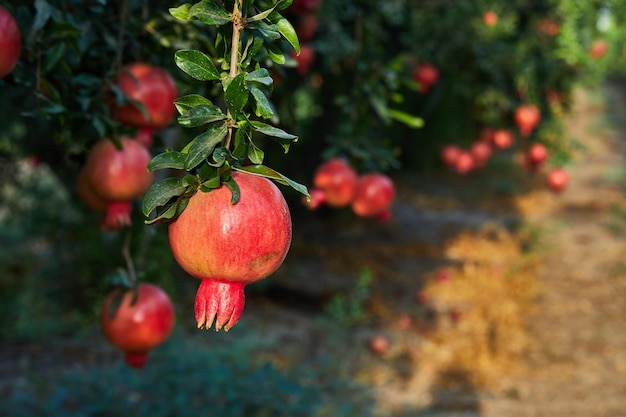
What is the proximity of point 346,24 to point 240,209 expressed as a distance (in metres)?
3.13

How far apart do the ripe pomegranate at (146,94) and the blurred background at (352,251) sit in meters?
0.04

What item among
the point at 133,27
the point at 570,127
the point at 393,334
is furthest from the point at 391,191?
the point at 570,127

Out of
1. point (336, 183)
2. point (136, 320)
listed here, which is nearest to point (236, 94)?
point (136, 320)

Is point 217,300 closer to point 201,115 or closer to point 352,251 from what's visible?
point 201,115

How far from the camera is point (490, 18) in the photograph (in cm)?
356

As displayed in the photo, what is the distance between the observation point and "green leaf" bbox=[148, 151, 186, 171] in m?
0.78

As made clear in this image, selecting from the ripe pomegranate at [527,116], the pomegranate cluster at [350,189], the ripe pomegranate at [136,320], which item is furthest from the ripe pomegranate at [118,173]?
the ripe pomegranate at [527,116]

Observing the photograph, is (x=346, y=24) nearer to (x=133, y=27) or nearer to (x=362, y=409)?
(x=362, y=409)

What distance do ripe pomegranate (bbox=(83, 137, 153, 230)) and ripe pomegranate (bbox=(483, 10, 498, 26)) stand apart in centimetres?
265

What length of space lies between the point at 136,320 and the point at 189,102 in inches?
25.7

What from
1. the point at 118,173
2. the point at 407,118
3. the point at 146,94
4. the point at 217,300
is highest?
the point at 407,118

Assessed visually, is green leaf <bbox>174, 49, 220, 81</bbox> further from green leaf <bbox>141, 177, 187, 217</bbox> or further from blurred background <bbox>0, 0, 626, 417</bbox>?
blurred background <bbox>0, 0, 626, 417</bbox>

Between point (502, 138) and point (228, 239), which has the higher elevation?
point (502, 138)

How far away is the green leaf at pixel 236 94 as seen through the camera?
72 centimetres
